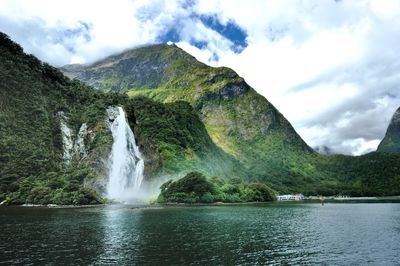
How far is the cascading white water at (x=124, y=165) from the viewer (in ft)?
499

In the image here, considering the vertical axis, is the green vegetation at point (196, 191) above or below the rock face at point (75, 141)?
below

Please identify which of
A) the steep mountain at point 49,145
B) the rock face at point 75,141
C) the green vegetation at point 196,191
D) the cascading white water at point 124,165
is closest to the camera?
the steep mountain at point 49,145

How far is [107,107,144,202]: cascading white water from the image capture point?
15212 cm

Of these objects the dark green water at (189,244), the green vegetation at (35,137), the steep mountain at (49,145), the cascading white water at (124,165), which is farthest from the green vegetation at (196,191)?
the dark green water at (189,244)

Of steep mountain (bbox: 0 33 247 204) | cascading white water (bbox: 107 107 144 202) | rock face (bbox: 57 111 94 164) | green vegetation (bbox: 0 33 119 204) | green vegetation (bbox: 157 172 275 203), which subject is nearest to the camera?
green vegetation (bbox: 0 33 119 204)

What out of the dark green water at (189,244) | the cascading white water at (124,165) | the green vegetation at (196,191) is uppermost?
the cascading white water at (124,165)

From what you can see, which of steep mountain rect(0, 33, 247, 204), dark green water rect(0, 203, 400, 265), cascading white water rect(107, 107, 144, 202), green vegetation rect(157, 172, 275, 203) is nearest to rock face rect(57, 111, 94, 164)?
steep mountain rect(0, 33, 247, 204)

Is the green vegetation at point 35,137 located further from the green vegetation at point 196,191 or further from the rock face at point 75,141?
the green vegetation at point 196,191

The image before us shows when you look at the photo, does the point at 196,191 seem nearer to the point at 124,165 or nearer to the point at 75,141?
the point at 124,165

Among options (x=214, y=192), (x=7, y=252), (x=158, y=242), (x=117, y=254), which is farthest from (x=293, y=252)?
(x=214, y=192)

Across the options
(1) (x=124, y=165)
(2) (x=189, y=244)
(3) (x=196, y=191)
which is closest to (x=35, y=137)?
(1) (x=124, y=165)

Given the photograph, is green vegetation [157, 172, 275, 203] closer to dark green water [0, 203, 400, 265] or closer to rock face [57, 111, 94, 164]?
rock face [57, 111, 94, 164]

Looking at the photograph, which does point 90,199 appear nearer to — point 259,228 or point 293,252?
point 259,228

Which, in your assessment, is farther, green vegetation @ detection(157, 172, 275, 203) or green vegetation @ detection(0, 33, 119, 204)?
green vegetation @ detection(157, 172, 275, 203)
